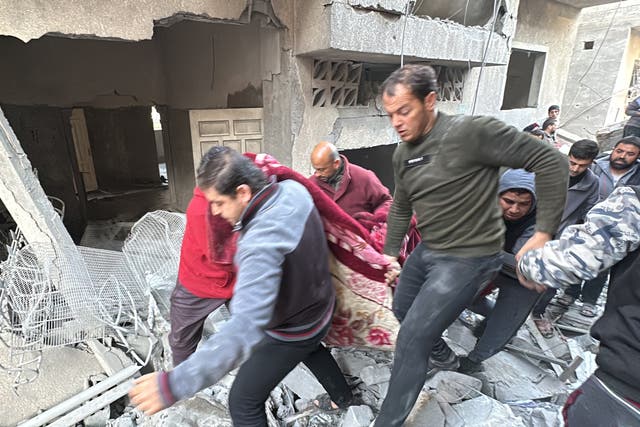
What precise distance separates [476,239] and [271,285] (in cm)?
101

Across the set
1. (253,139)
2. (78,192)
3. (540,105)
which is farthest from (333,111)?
(540,105)

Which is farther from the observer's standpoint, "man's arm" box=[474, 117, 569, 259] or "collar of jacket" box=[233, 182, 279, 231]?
"man's arm" box=[474, 117, 569, 259]

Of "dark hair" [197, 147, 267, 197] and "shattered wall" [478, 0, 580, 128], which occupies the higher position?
"shattered wall" [478, 0, 580, 128]

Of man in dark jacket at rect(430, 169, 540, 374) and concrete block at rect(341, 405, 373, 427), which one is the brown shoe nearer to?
man in dark jacket at rect(430, 169, 540, 374)

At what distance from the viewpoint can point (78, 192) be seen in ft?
21.1

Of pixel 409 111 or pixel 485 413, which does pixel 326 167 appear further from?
pixel 485 413

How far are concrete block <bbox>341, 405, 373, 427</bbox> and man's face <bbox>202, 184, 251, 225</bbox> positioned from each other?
137cm

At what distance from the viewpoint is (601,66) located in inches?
463

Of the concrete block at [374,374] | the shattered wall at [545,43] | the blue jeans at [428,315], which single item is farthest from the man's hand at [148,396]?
the shattered wall at [545,43]

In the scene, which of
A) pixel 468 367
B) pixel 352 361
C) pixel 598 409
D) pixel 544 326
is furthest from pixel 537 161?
pixel 544 326

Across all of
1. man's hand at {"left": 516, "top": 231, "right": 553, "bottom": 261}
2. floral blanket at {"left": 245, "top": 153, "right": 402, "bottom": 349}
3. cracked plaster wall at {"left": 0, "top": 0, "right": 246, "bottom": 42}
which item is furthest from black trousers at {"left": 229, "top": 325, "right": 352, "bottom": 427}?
cracked plaster wall at {"left": 0, "top": 0, "right": 246, "bottom": 42}

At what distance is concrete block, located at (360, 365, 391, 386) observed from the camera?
90.8 inches

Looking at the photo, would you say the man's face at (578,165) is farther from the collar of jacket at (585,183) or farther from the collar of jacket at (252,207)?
the collar of jacket at (252,207)

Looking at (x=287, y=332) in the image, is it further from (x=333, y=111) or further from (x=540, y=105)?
(x=540, y=105)
